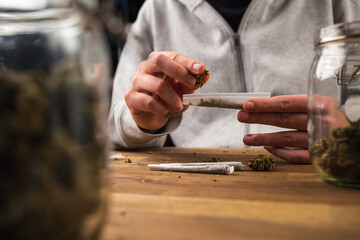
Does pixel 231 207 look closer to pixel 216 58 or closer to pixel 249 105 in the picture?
pixel 249 105

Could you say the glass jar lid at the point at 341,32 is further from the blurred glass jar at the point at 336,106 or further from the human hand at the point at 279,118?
the human hand at the point at 279,118

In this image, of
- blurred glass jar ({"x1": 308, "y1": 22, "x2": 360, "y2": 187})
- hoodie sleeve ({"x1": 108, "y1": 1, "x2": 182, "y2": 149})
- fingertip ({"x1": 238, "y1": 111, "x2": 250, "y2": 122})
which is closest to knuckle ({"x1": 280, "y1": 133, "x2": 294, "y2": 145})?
fingertip ({"x1": 238, "y1": 111, "x2": 250, "y2": 122})

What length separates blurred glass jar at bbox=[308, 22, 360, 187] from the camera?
606 mm

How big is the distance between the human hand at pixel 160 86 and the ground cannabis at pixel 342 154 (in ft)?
1.51

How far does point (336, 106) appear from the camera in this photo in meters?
0.72

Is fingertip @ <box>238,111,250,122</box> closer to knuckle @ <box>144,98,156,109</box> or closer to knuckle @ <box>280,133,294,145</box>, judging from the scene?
knuckle @ <box>280,133,294,145</box>

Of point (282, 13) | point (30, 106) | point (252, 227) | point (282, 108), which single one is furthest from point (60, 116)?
point (282, 13)

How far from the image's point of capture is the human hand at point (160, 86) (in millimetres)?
1021

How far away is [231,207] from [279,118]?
535 mm

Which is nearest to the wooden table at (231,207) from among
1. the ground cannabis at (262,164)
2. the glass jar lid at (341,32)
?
the ground cannabis at (262,164)

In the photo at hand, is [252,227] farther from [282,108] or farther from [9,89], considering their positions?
[282,108]

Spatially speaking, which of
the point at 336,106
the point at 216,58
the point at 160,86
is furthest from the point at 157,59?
the point at 216,58

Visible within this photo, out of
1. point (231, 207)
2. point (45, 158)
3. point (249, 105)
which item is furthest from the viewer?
point (249, 105)

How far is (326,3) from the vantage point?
1.60 metres
